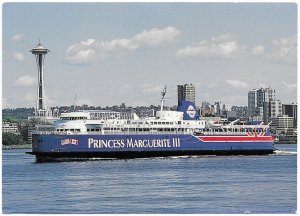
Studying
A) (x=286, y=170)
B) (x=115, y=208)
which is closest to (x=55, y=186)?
(x=115, y=208)

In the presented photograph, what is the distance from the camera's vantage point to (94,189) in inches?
924

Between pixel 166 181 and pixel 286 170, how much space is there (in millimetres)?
5672

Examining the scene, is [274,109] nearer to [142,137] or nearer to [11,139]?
[11,139]

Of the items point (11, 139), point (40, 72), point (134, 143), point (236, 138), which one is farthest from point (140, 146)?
point (40, 72)

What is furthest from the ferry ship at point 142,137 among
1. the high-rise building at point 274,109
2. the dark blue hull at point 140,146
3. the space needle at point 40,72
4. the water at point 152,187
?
the space needle at point 40,72

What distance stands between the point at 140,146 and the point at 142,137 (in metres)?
0.41

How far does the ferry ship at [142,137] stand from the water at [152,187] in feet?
5.36

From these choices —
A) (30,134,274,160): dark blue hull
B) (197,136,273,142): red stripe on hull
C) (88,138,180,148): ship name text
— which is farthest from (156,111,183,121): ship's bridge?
(197,136,273,142): red stripe on hull

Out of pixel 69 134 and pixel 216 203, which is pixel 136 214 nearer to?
pixel 216 203

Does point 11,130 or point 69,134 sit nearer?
point 69,134

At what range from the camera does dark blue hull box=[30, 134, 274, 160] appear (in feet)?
117

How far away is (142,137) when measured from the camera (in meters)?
37.2

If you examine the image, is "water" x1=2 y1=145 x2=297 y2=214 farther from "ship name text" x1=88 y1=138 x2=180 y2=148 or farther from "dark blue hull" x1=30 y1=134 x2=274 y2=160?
"ship name text" x1=88 y1=138 x2=180 y2=148

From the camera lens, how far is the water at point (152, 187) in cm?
1967
